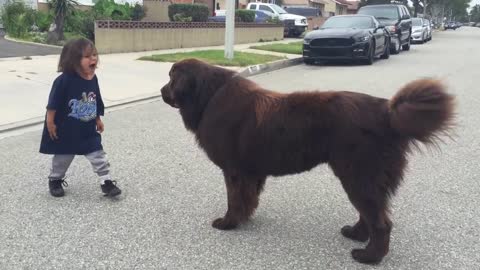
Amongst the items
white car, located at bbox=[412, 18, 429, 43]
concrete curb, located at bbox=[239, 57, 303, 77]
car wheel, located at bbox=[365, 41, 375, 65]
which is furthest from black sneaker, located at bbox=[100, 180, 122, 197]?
white car, located at bbox=[412, 18, 429, 43]

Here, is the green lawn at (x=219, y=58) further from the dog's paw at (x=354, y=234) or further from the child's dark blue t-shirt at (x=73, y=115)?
the dog's paw at (x=354, y=234)

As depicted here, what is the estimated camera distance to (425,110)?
300 cm

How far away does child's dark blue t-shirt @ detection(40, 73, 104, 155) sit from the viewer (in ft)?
14.1

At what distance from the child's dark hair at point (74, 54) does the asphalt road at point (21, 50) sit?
35.4ft

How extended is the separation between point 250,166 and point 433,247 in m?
1.50

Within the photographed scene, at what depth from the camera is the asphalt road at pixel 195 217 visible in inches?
137

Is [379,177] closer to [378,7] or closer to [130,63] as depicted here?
[130,63]

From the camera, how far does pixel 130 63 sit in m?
14.0

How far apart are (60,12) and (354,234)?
52.7ft

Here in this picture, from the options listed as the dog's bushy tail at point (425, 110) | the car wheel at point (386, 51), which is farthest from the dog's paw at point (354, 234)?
the car wheel at point (386, 51)

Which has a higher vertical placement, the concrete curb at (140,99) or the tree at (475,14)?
the tree at (475,14)

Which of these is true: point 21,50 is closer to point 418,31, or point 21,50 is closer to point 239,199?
point 239,199

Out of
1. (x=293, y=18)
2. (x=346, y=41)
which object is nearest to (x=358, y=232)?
(x=346, y=41)

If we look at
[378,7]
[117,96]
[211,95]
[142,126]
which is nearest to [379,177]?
[211,95]
